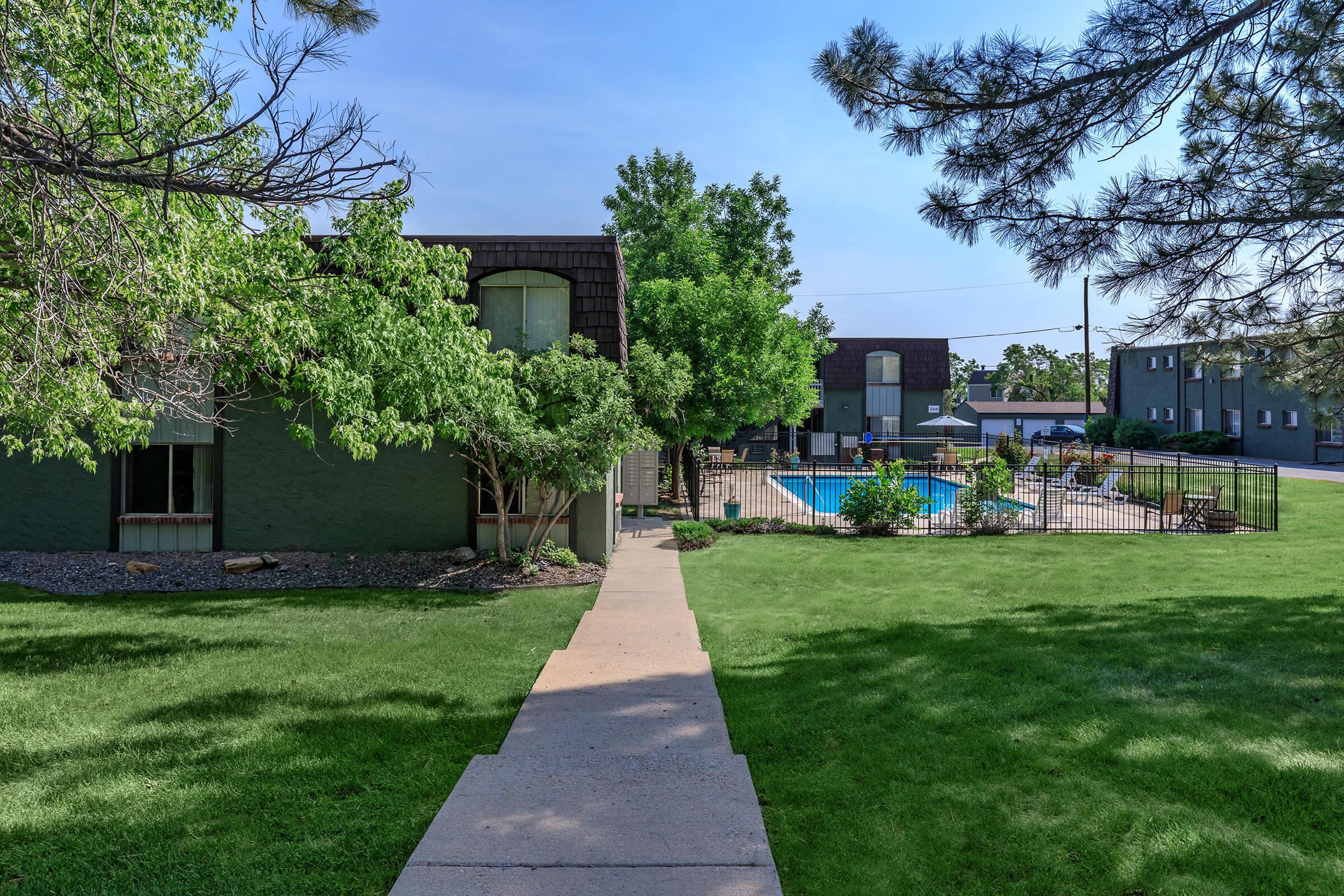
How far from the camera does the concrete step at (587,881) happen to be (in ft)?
10.2

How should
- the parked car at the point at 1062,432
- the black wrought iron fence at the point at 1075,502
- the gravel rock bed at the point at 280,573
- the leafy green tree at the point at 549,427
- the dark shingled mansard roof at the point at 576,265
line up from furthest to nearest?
1. the parked car at the point at 1062,432
2. the black wrought iron fence at the point at 1075,502
3. the dark shingled mansard roof at the point at 576,265
4. the gravel rock bed at the point at 280,573
5. the leafy green tree at the point at 549,427

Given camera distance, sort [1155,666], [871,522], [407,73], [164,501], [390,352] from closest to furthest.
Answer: [1155,666] < [407,73] < [390,352] < [164,501] < [871,522]

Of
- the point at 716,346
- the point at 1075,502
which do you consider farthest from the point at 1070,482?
the point at 716,346

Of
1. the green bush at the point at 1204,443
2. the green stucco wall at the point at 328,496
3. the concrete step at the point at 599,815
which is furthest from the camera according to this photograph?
the green bush at the point at 1204,443

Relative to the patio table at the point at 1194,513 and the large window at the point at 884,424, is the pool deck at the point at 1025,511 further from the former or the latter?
the large window at the point at 884,424

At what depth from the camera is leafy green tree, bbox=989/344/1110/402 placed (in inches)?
2645

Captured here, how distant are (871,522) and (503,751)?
1133cm

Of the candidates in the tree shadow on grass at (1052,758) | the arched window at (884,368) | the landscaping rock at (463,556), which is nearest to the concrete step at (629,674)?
the tree shadow on grass at (1052,758)

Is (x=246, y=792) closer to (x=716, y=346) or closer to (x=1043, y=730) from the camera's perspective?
(x=1043, y=730)

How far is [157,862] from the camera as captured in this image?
11.4ft

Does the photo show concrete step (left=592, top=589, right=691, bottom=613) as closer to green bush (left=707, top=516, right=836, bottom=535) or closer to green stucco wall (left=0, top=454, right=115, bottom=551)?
green bush (left=707, top=516, right=836, bottom=535)

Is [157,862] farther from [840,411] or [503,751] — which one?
[840,411]

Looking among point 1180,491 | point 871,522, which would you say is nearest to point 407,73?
point 871,522

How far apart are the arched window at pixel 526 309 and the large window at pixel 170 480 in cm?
528
